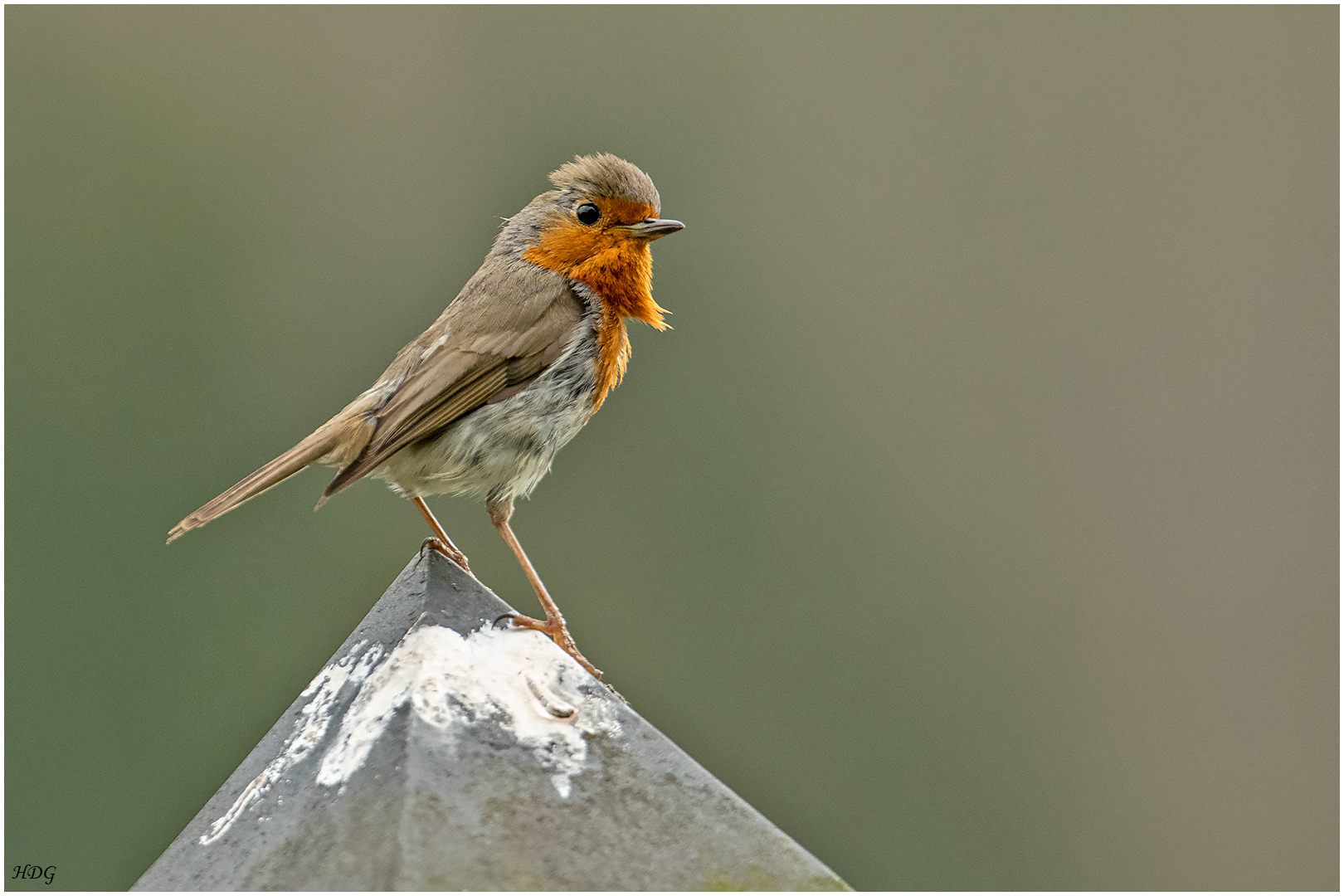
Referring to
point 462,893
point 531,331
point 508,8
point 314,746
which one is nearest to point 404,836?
point 462,893

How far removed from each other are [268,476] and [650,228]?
1650mm

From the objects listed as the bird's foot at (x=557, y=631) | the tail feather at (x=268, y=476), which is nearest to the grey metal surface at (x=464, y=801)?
the bird's foot at (x=557, y=631)

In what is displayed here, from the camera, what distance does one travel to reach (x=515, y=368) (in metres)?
4.63

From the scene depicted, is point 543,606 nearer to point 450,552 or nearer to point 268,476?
point 450,552

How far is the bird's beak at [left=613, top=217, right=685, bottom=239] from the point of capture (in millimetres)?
4879

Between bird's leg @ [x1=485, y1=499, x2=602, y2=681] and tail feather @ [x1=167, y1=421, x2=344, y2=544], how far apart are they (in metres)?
0.66

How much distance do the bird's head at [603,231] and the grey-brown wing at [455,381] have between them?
0.21 meters

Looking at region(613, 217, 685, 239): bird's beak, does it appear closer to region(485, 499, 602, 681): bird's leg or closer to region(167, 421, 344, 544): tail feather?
region(485, 499, 602, 681): bird's leg

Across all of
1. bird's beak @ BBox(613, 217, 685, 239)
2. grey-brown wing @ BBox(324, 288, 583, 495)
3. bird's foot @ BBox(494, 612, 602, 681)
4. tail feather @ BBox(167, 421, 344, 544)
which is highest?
bird's beak @ BBox(613, 217, 685, 239)

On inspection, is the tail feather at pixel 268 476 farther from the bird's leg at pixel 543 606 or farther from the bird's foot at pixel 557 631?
the bird's foot at pixel 557 631

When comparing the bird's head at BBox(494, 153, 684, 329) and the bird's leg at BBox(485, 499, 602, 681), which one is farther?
the bird's head at BBox(494, 153, 684, 329)

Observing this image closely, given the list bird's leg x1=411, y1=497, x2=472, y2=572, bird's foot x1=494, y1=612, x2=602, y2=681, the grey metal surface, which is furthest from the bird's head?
the grey metal surface

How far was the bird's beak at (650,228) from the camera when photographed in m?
4.88

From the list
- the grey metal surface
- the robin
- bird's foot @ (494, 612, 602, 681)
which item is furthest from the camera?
the robin
